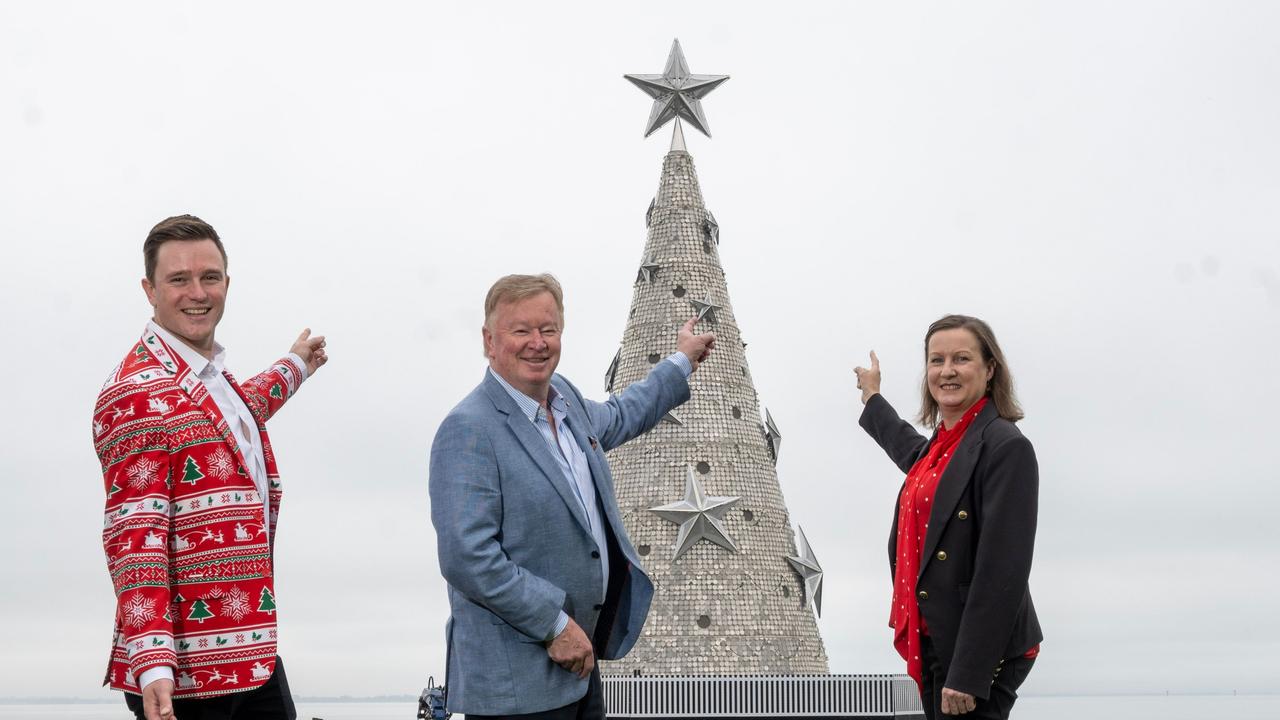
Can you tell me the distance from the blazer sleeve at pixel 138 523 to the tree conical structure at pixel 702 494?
16.1m

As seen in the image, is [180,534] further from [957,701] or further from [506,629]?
[957,701]

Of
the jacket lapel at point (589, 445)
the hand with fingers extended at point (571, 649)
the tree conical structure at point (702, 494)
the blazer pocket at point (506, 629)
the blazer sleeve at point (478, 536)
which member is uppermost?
the tree conical structure at point (702, 494)

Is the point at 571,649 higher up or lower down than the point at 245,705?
higher up

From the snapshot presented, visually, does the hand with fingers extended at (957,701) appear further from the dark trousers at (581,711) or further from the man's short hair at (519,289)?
the man's short hair at (519,289)

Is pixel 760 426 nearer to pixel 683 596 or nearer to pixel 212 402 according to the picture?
pixel 683 596

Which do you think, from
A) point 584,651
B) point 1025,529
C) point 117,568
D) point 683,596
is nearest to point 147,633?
point 117,568

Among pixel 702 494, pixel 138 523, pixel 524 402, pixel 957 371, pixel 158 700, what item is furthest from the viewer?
pixel 702 494

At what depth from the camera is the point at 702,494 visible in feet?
71.9

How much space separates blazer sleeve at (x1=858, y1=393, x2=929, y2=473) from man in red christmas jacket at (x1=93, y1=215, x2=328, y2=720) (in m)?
3.12

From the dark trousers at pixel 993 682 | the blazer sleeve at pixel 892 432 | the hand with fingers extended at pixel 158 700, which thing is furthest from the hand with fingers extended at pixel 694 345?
the hand with fingers extended at pixel 158 700

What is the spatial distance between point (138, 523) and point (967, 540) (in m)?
3.25

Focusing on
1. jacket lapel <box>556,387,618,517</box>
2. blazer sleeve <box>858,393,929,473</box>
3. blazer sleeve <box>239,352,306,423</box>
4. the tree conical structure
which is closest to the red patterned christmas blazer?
blazer sleeve <box>239,352,306,423</box>

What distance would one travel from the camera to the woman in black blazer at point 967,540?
5555 mm

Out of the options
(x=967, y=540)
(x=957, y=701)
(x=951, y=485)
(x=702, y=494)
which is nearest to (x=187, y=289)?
(x=951, y=485)
